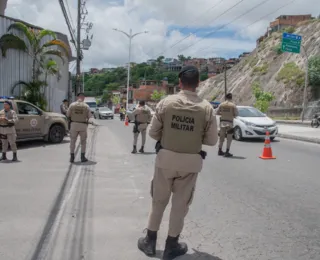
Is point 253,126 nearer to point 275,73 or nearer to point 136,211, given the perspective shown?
point 136,211

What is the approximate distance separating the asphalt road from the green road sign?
2075 cm

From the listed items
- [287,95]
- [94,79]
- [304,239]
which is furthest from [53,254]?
[94,79]

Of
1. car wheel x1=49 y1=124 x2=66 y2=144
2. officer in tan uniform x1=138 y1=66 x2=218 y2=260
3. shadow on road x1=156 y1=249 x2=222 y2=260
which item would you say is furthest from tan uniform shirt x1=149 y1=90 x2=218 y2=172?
car wheel x1=49 y1=124 x2=66 y2=144

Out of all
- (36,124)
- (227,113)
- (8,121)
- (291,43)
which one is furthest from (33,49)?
(291,43)

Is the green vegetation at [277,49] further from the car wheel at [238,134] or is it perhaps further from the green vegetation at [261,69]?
the car wheel at [238,134]

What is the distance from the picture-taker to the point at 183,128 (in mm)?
3668

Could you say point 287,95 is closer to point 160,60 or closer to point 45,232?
point 45,232

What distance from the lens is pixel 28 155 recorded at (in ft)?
36.2

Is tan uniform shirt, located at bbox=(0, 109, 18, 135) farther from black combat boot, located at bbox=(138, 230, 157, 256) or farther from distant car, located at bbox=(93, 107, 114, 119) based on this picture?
distant car, located at bbox=(93, 107, 114, 119)

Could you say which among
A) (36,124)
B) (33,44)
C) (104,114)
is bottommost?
(104,114)

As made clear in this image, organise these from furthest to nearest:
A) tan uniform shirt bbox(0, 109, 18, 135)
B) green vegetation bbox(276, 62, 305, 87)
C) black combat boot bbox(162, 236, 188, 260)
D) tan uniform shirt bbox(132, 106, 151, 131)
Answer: green vegetation bbox(276, 62, 305, 87) < tan uniform shirt bbox(132, 106, 151, 131) < tan uniform shirt bbox(0, 109, 18, 135) < black combat boot bbox(162, 236, 188, 260)

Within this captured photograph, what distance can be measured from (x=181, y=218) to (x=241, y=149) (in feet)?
30.6

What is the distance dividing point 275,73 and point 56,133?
53.9 metres

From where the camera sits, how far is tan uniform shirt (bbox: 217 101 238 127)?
11.0 meters
